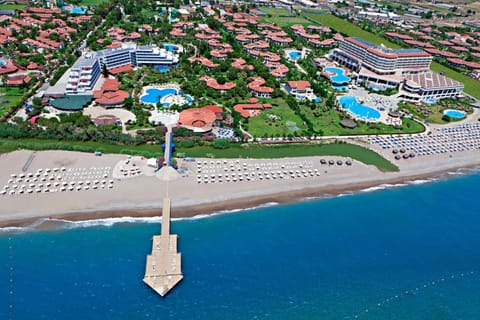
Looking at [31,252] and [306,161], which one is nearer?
[31,252]

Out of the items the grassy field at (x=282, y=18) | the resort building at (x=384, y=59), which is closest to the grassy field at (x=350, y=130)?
the resort building at (x=384, y=59)

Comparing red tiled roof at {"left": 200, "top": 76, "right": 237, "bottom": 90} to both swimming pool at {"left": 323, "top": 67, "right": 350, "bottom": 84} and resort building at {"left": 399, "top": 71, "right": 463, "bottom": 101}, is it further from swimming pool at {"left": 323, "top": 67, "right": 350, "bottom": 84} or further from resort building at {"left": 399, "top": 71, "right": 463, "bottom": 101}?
resort building at {"left": 399, "top": 71, "right": 463, "bottom": 101}

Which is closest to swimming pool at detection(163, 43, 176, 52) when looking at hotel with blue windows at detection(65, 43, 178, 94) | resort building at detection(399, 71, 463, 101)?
hotel with blue windows at detection(65, 43, 178, 94)

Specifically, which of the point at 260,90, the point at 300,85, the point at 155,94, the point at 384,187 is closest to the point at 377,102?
the point at 300,85

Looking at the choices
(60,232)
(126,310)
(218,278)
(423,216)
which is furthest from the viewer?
(423,216)

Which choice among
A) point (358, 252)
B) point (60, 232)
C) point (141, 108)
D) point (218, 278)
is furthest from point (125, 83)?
point (358, 252)

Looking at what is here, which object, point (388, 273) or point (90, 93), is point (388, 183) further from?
point (90, 93)

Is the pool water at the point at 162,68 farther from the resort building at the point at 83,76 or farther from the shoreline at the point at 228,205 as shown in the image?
the shoreline at the point at 228,205
